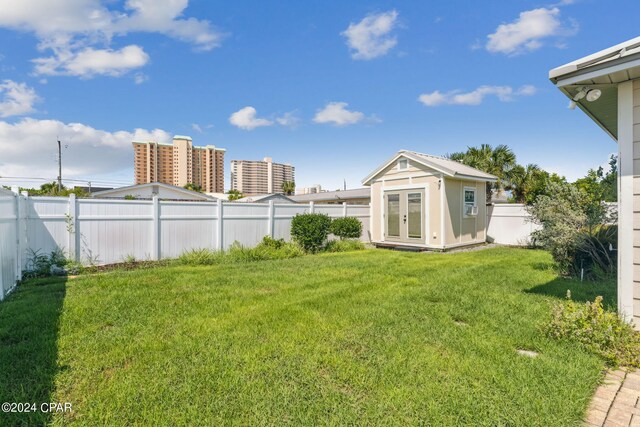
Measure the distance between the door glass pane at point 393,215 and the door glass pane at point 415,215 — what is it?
0.50m

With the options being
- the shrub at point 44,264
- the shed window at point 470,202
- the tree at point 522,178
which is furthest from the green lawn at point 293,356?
the tree at point 522,178

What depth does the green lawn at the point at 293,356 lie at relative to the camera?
2.19 meters

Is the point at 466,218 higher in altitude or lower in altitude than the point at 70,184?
lower

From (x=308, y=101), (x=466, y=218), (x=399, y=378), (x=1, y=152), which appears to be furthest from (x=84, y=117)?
(x=399, y=378)

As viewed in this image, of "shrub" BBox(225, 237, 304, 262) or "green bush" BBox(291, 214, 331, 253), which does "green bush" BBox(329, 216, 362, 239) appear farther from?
"shrub" BBox(225, 237, 304, 262)

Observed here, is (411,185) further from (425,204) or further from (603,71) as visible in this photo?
(603,71)

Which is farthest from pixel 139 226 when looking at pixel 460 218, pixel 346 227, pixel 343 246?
pixel 460 218

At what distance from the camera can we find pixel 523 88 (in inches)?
459

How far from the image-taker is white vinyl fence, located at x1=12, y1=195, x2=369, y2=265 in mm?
7441

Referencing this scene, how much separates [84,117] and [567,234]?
102ft

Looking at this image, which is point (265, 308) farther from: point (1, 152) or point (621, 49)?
point (1, 152)

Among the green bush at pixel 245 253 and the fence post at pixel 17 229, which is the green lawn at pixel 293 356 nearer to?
the fence post at pixel 17 229

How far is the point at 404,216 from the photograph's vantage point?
1266cm

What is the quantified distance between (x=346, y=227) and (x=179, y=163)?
42112 mm
